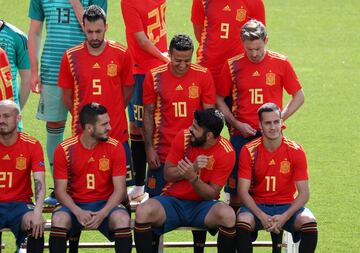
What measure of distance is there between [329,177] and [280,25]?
7.68 metres

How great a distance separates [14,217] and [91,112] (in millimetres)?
1085

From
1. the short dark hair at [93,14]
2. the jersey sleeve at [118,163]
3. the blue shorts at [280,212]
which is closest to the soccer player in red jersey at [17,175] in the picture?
the jersey sleeve at [118,163]

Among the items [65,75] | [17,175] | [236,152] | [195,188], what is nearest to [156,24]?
[65,75]

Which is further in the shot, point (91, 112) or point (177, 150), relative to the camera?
point (177, 150)

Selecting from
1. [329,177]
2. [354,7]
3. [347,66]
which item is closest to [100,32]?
[329,177]

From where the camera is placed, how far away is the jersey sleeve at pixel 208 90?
31.9 feet

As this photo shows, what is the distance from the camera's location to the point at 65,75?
969 centimetres

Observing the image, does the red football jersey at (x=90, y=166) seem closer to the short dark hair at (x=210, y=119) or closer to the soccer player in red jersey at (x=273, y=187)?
the short dark hair at (x=210, y=119)

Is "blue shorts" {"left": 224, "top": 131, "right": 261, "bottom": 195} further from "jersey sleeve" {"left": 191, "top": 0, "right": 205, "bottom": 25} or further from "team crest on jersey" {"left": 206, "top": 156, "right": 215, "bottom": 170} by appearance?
"jersey sleeve" {"left": 191, "top": 0, "right": 205, "bottom": 25}

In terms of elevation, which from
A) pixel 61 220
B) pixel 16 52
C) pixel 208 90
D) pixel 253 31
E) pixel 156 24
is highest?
pixel 156 24

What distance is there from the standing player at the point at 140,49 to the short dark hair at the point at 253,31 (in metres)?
0.95

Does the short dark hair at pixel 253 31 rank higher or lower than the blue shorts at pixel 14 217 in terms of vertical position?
higher

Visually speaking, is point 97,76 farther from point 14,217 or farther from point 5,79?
point 14,217

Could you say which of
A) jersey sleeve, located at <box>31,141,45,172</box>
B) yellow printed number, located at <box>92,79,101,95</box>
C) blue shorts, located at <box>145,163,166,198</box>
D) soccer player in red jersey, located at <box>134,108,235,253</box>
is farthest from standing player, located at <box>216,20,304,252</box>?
jersey sleeve, located at <box>31,141,45,172</box>
